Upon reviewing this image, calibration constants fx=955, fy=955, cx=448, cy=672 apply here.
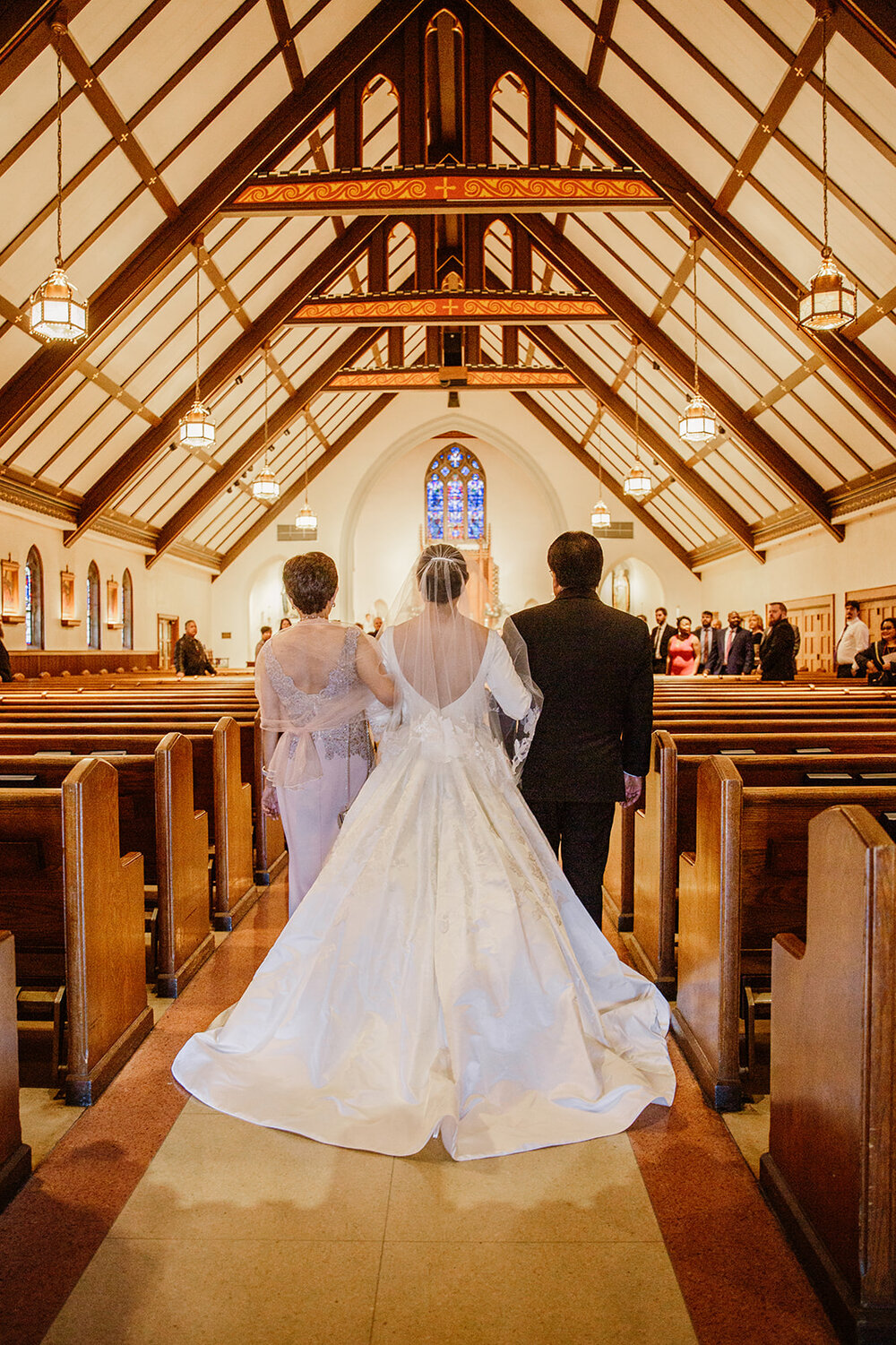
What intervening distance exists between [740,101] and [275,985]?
7.51m

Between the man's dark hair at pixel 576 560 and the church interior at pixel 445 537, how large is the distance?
366 millimetres

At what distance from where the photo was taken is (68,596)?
12.5 m

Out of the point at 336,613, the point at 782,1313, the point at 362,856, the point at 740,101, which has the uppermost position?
the point at 740,101

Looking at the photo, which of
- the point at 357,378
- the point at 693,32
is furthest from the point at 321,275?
the point at 693,32

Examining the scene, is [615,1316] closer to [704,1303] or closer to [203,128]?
[704,1303]

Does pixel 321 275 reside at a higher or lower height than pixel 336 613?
higher

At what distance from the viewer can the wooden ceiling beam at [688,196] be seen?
26.9ft

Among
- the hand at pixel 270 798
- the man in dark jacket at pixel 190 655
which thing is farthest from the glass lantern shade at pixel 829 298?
the man in dark jacket at pixel 190 655

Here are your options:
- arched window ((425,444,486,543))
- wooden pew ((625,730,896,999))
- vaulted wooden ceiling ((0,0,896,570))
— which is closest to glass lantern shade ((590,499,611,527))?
vaulted wooden ceiling ((0,0,896,570))

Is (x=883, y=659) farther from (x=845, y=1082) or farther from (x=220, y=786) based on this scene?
(x=845, y=1082)

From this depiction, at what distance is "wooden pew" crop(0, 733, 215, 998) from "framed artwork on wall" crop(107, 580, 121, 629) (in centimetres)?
1122

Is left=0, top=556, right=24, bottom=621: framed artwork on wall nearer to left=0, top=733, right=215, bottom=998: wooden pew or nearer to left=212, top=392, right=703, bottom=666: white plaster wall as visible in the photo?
left=212, top=392, right=703, bottom=666: white plaster wall

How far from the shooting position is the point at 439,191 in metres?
7.46

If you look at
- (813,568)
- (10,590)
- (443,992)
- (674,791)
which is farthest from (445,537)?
(443,992)
